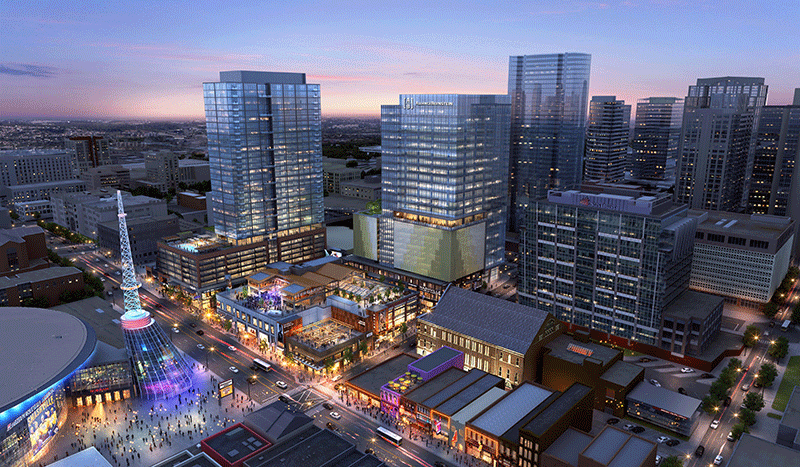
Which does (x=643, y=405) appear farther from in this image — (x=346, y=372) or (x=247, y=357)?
(x=247, y=357)

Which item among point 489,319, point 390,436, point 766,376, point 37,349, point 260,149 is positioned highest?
point 260,149

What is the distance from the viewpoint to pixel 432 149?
16050 centimetres

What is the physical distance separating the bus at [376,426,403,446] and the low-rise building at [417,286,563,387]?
32224mm

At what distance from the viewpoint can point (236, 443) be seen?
300 feet

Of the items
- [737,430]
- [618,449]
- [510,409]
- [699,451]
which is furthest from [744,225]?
[510,409]

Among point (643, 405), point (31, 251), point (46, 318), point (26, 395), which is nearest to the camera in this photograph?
point (26, 395)

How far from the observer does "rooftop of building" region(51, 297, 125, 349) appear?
Answer: 426ft

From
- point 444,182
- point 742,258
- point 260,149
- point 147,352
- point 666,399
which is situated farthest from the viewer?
point 260,149

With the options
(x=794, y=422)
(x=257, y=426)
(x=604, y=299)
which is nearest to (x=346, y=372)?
(x=257, y=426)

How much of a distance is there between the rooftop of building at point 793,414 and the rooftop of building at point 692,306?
94.5 feet

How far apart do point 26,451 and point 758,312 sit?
7799 inches

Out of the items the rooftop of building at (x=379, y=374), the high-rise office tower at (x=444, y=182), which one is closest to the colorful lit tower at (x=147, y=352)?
the rooftop of building at (x=379, y=374)

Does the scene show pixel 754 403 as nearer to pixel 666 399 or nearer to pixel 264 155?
pixel 666 399

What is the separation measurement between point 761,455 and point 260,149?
158 metres
